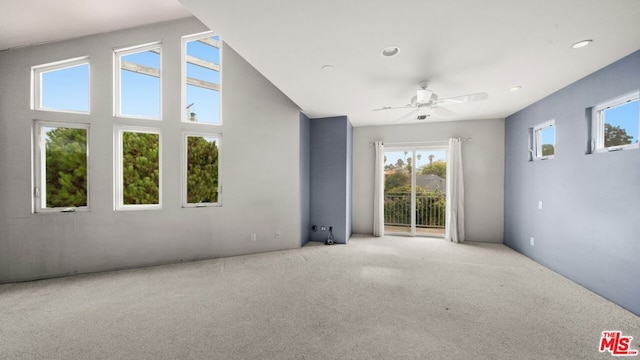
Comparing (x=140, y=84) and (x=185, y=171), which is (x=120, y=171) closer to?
(x=185, y=171)

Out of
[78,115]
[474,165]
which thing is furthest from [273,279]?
[474,165]

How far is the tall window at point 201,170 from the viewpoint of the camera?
387 centimetres

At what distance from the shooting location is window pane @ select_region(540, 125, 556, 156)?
351 cm

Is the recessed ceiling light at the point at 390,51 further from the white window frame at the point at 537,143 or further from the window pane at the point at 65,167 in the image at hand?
the window pane at the point at 65,167

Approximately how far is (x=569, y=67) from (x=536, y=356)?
9.70 feet

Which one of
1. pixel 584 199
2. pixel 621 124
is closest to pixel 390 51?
pixel 621 124

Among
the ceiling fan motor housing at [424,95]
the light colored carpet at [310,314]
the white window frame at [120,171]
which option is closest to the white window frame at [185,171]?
the white window frame at [120,171]

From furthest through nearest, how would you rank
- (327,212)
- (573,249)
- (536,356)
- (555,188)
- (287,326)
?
(327,212), (555,188), (573,249), (287,326), (536,356)

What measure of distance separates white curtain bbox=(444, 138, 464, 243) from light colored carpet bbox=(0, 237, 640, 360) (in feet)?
4.31

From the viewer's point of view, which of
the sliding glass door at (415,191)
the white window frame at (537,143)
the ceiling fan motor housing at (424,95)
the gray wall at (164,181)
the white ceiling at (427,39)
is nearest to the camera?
the white ceiling at (427,39)

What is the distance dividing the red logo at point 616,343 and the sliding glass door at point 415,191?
3.31 m

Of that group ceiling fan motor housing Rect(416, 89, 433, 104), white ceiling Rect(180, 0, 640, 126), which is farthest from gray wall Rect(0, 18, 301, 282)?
ceiling fan motor housing Rect(416, 89, 433, 104)

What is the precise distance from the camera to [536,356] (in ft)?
5.62

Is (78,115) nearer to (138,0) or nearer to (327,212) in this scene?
(138,0)
